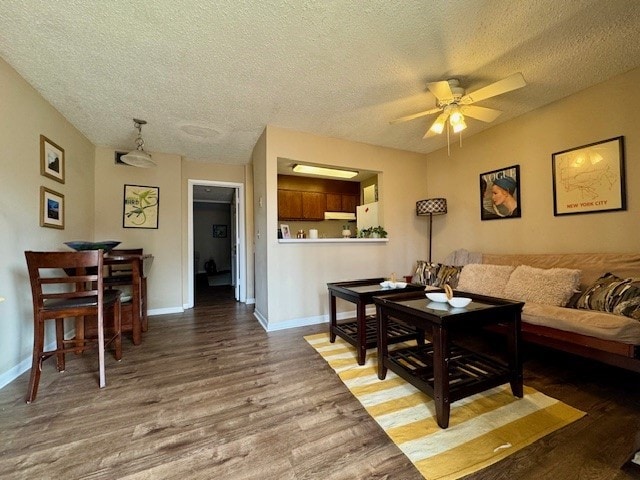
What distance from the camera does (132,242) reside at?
3.60 meters

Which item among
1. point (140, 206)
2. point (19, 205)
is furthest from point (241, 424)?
point (140, 206)

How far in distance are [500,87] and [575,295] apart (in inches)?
70.2

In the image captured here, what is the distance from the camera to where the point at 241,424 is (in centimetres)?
140

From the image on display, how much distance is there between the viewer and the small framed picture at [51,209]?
229cm

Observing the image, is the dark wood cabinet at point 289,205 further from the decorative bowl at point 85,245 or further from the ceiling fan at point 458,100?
the ceiling fan at point 458,100

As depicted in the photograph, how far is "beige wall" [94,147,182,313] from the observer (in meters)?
3.49

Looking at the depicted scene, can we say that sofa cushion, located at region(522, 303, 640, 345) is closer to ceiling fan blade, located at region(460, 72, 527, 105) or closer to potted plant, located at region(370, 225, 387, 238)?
ceiling fan blade, located at region(460, 72, 527, 105)

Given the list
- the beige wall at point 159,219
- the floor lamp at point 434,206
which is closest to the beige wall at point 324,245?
the floor lamp at point 434,206

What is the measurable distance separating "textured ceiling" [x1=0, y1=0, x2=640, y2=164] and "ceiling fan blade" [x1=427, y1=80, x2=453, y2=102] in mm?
179

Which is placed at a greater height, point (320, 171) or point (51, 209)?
point (320, 171)

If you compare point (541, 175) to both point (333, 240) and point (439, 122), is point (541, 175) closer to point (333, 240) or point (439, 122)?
point (439, 122)

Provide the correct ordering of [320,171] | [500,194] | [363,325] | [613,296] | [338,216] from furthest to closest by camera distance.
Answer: [338,216] → [320,171] → [500,194] → [363,325] → [613,296]

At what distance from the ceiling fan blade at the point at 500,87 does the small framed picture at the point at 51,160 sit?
3.76 m

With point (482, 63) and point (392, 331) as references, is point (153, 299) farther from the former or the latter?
point (482, 63)
